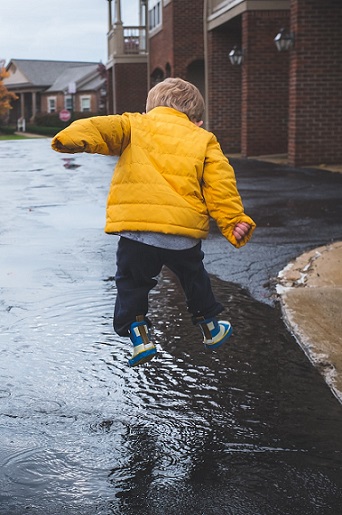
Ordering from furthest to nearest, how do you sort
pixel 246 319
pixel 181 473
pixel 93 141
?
pixel 246 319, pixel 93 141, pixel 181 473

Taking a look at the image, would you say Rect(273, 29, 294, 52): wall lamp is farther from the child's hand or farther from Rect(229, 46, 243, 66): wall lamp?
the child's hand

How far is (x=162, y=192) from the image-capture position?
4004mm

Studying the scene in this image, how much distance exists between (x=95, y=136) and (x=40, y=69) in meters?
79.8

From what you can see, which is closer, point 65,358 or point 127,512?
point 127,512

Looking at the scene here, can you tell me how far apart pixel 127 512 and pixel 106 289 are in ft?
12.3

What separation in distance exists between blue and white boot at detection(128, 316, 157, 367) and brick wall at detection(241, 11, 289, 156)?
1711 cm

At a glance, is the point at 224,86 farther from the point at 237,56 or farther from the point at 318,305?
the point at 318,305

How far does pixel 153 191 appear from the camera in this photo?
13.1 feet

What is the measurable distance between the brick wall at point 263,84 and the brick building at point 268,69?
2 centimetres

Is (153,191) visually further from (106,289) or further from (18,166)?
(18,166)

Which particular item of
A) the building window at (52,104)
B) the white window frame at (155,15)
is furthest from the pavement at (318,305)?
the building window at (52,104)

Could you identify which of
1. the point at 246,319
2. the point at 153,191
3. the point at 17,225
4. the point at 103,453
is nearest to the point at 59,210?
the point at 17,225

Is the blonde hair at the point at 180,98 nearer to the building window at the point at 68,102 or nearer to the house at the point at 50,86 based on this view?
the house at the point at 50,86

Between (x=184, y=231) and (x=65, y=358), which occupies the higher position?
(x=184, y=231)
